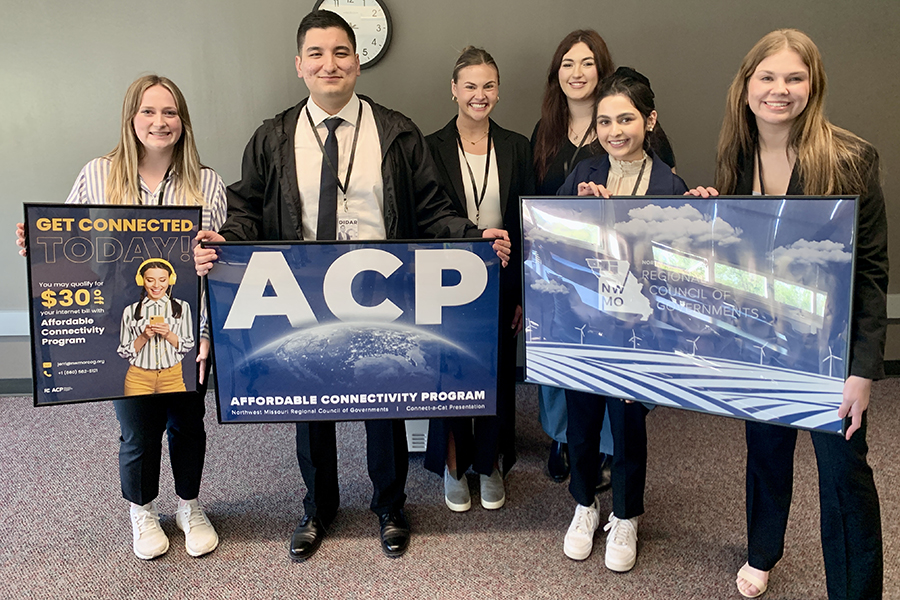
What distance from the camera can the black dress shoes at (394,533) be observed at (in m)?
2.15

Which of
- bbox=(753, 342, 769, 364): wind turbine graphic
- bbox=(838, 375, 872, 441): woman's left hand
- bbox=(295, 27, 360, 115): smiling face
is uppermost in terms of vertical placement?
bbox=(295, 27, 360, 115): smiling face

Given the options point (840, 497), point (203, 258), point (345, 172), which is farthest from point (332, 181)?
point (840, 497)

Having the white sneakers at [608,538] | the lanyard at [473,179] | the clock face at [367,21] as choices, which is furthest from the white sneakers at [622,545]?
the clock face at [367,21]

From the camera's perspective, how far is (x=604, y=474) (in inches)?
102

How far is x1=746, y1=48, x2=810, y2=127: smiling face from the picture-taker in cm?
159

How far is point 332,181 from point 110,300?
792 millimetres

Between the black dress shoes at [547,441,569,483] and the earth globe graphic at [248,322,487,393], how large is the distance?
36.0 inches

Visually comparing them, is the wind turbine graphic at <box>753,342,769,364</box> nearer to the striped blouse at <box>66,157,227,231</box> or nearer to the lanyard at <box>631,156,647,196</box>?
the lanyard at <box>631,156,647,196</box>

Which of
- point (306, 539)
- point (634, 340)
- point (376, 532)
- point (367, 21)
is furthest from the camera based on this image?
point (367, 21)

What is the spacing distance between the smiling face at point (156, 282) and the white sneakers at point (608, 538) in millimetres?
1613

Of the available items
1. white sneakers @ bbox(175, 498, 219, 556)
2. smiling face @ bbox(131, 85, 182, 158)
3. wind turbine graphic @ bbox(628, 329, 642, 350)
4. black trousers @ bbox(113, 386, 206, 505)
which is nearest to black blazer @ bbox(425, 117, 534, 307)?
wind turbine graphic @ bbox(628, 329, 642, 350)

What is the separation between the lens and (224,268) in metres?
1.87

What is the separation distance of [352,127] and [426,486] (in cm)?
152

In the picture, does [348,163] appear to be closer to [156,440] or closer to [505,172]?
[505,172]
